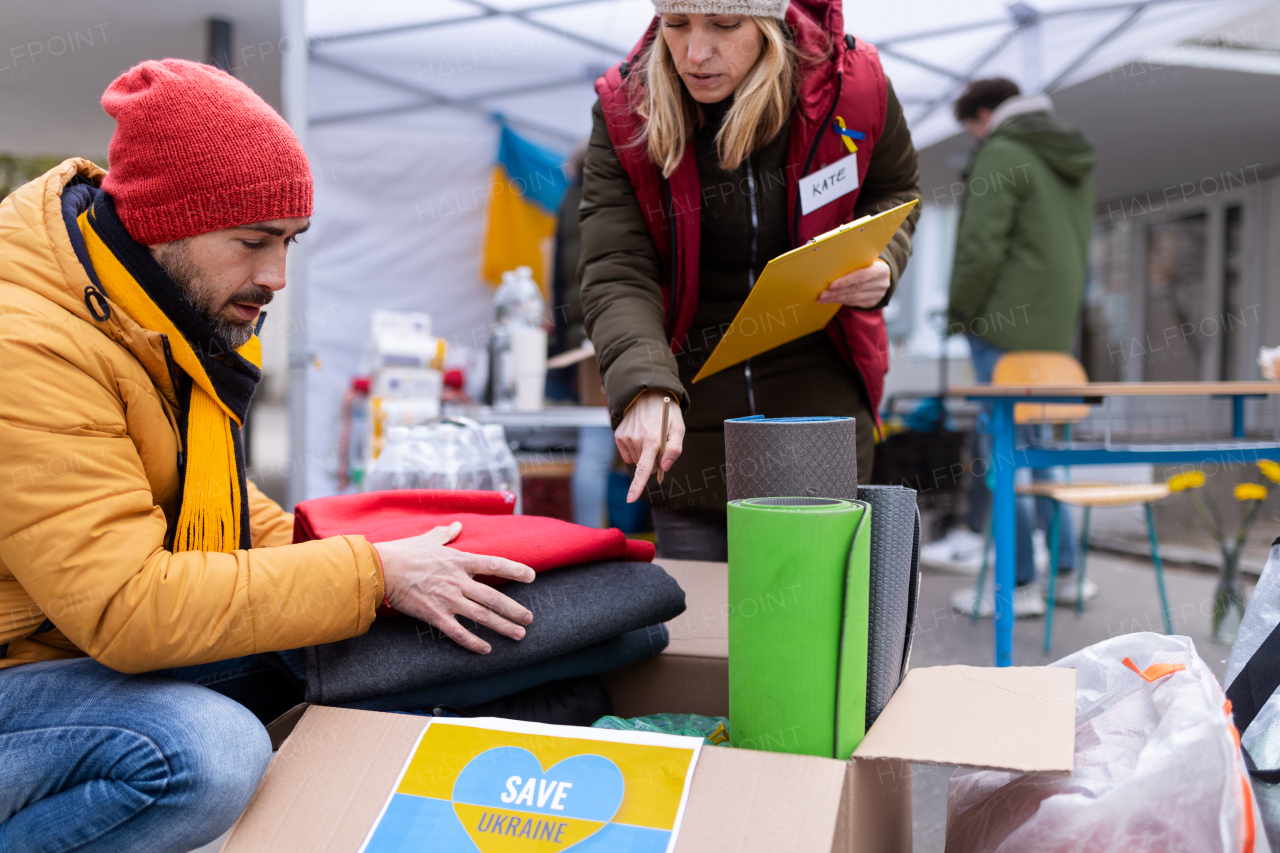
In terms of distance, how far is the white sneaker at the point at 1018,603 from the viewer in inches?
115

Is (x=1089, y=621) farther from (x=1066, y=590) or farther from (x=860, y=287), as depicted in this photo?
(x=860, y=287)

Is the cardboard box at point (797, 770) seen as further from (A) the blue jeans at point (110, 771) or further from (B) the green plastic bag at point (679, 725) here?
(B) the green plastic bag at point (679, 725)

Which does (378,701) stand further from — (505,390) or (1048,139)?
(1048,139)

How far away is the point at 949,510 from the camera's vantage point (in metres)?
4.20

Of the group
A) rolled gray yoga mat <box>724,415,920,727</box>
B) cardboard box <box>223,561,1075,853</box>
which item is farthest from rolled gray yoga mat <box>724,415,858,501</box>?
cardboard box <box>223,561,1075,853</box>

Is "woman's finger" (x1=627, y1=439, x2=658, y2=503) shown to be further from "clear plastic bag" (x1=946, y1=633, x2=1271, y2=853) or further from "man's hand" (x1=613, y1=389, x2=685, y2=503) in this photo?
"clear plastic bag" (x1=946, y1=633, x2=1271, y2=853)

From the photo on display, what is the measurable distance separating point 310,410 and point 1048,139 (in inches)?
118

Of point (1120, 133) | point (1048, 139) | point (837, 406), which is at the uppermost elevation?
point (1120, 133)

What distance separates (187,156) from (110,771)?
617 mm

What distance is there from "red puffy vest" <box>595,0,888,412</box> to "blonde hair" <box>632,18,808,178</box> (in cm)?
2

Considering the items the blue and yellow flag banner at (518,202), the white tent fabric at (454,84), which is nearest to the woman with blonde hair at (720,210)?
the white tent fabric at (454,84)

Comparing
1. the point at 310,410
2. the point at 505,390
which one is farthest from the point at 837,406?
the point at 310,410

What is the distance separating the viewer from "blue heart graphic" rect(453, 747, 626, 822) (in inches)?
31.2

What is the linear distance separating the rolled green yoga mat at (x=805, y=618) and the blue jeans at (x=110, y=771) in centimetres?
52
